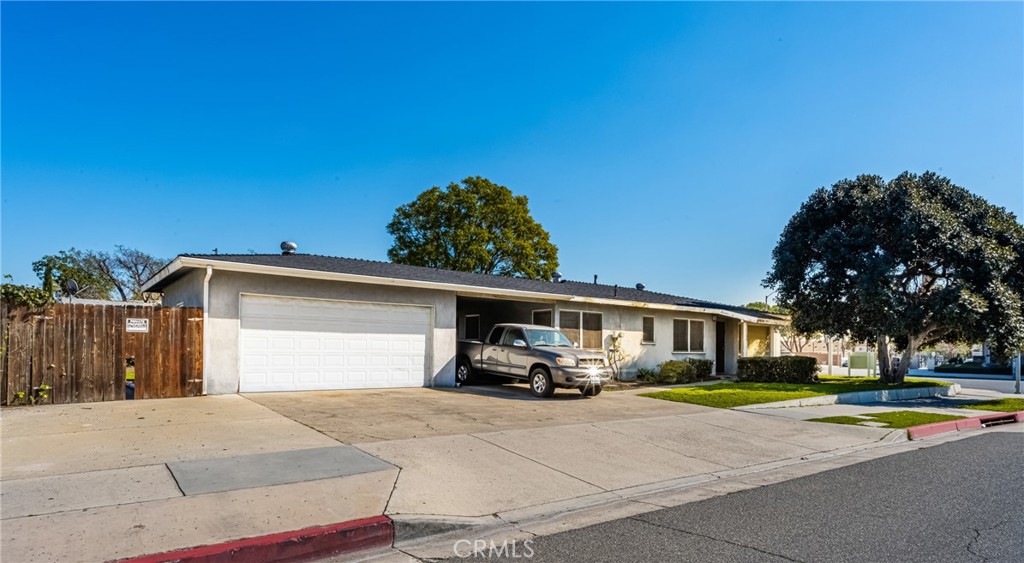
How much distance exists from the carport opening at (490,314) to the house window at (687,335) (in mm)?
6158

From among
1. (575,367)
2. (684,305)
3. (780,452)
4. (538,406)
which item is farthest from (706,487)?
(684,305)

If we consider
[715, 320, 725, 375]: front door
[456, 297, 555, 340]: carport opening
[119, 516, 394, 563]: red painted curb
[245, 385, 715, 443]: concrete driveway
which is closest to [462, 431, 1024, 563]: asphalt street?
[119, 516, 394, 563]: red painted curb

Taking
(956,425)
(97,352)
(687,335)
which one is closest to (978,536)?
(956,425)

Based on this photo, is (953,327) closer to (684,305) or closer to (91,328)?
(684,305)

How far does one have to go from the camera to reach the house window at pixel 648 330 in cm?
2150

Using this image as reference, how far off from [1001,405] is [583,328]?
12110mm

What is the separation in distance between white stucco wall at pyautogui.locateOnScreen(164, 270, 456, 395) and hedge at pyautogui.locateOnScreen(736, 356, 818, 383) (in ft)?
38.2

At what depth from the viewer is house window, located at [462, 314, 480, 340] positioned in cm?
2139

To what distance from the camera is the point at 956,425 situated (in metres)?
12.7

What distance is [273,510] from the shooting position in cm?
520

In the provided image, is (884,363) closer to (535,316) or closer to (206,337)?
(535,316)

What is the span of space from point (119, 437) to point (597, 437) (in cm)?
686

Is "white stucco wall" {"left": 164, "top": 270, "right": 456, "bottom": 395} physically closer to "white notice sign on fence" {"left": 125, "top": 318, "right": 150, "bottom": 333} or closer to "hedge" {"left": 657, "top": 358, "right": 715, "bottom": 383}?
"white notice sign on fence" {"left": 125, "top": 318, "right": 150, "bottom": 333}

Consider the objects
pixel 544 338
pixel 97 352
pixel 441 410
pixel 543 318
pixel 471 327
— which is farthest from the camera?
pixel 471 327
